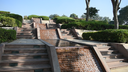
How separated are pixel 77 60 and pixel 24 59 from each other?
238cm

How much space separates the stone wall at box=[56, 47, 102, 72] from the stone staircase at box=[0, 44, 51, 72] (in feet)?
2.22

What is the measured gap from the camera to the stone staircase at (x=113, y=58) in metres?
4.87

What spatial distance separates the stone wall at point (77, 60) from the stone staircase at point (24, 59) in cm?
68

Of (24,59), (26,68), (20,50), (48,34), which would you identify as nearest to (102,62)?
(26,68)

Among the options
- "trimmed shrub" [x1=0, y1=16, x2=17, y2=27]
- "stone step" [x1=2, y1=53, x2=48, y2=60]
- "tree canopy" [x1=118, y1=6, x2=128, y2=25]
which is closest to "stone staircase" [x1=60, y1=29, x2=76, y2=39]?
"trimmed shrub" [x1=0, y1=16, x2=17, y2=27]

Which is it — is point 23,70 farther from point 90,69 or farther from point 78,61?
point 90,69

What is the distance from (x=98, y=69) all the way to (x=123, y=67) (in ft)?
5.37

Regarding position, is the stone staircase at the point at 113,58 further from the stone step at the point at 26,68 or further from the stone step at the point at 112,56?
the stone step at the point at 26,68

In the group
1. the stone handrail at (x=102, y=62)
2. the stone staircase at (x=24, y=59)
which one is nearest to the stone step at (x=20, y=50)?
the stone staircase at (x=24, y=59)

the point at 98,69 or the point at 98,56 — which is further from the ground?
the point at 98,56

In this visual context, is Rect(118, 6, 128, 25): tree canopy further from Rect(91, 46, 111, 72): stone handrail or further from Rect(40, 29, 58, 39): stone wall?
Rect(91, 46, 111, 72): stone handrail

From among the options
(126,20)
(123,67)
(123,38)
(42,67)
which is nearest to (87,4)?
(123,38)

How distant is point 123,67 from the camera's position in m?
4.90

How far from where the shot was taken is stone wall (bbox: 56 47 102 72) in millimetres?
4074
